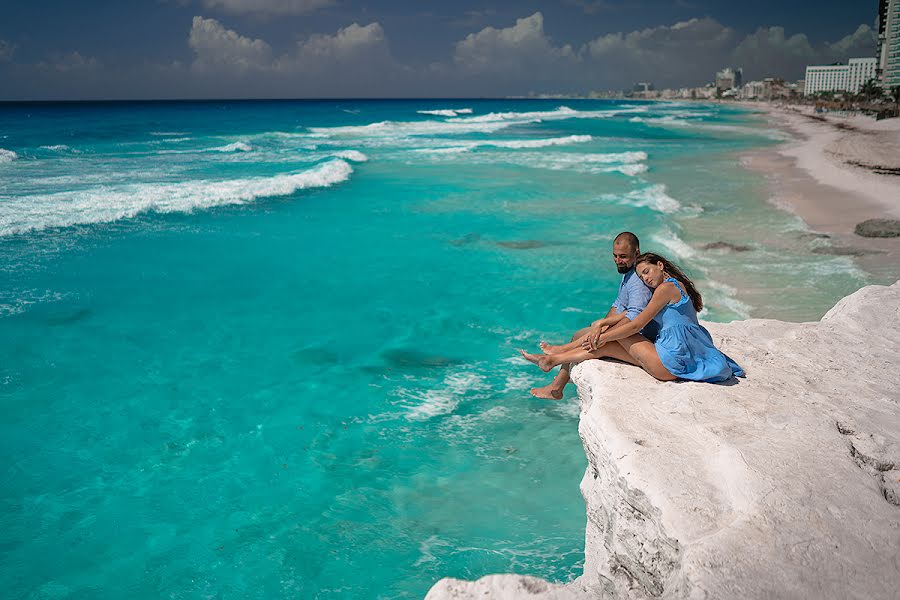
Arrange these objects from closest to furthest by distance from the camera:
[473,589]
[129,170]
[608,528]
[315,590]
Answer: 1. [473,589]
2. [608,528]
3. [315,590]
4. [129,170]

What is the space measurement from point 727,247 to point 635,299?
9064 millimetres

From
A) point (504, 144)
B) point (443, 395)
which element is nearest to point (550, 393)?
point (443, 395)

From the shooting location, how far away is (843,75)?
15775 centimetres

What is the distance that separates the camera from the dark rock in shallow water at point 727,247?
1249 cm

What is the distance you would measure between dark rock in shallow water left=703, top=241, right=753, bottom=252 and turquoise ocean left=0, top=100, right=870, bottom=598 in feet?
0.38

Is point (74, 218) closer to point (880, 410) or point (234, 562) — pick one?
point (234, 562)

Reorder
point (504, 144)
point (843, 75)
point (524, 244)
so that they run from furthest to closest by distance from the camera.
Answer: point (843, 75) → point (504, 144) → point (524, 244)

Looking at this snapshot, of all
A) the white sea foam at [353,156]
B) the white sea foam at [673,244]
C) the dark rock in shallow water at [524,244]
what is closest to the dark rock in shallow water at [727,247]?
the white sea foam at [673,244]

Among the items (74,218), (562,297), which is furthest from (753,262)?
(74,218)

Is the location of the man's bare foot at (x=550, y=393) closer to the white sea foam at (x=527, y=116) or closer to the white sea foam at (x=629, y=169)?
the white sea foam at (x=629, y=169)

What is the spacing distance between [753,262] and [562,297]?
163 inches

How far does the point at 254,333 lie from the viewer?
9.20 metres

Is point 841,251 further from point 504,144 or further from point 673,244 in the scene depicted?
point 504,144

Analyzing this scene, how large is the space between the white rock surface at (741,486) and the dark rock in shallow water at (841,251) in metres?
8.10
